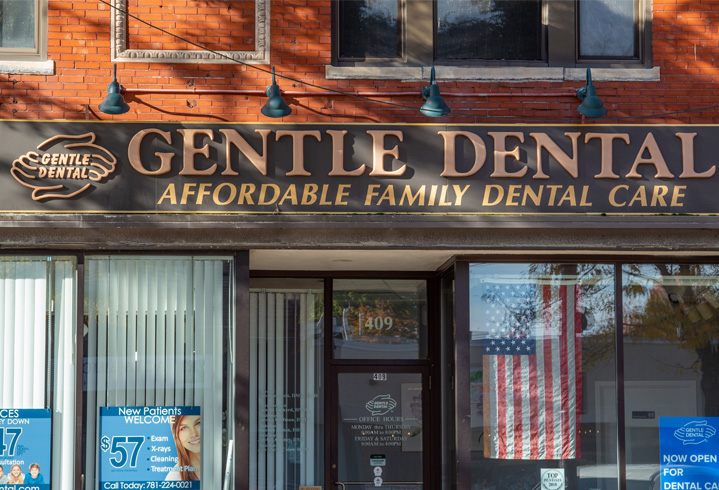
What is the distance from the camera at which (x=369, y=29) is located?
824 cm

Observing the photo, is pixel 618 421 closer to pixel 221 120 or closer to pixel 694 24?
pixel 694 24

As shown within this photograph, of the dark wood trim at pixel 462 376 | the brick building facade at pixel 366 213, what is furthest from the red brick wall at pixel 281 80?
the dark wood trim at pixel 462 376

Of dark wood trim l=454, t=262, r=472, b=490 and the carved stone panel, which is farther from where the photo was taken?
dark wood trim l=454, t=262, r=472, b=490

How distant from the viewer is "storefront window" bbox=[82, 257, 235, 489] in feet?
25.7

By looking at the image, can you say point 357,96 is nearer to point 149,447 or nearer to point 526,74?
point 526,74

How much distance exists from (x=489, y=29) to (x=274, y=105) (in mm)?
2240

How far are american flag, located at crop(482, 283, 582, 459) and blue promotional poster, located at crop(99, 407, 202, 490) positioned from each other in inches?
108

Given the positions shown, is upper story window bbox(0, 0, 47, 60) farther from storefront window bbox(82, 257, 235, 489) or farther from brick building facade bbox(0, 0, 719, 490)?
storefront window bbox(82, 257, 235, 489)

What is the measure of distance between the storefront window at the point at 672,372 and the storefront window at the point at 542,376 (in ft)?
0.73

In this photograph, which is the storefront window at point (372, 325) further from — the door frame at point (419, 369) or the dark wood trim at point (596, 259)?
the dark wood trim at point (596, 259)

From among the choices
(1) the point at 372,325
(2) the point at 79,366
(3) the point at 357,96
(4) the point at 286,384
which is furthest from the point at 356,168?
(2) the point at 79,366

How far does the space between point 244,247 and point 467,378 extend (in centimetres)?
243

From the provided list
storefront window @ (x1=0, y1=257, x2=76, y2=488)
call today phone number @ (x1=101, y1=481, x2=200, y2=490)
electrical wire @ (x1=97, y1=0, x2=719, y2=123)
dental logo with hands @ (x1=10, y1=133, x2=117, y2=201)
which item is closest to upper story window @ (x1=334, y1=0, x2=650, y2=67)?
electrical wire @ (x1=97, y1=0, x2=719, y2=123)

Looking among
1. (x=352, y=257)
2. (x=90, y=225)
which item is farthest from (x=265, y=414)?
(x=90, y=225)
